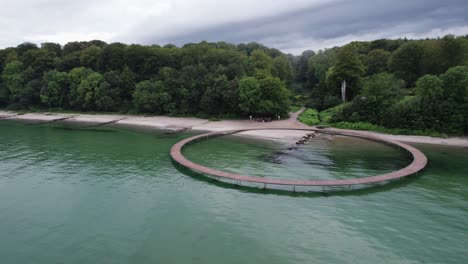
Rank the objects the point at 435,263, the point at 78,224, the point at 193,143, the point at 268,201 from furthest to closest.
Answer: the point at 193,143 → the point at 268,201 → the point at 78,224 → the point at 435,263

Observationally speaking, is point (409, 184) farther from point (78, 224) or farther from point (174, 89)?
point (174, 89)

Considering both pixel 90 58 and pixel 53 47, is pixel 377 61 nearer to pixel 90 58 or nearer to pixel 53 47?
pixel 90 58

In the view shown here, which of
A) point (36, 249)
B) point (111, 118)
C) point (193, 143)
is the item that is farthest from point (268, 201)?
point (111, 118)

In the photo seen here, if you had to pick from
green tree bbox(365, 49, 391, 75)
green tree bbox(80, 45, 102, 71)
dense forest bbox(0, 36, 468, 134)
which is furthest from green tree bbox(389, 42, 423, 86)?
green tree bbox(80, 45, 102, 71)

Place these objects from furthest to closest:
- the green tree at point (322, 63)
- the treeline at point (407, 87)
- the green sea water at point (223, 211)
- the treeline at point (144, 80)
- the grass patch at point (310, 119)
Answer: the green tree at point (322, 63) → the treeline at point (144, 80) → the grass patch at point (310, 119) → the treeline at point (407, 87) → the green sea water at point (223, 211)

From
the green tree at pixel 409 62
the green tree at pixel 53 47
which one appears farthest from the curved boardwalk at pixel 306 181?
the green tree at pixel 53 47

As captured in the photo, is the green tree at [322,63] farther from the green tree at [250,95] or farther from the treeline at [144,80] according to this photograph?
the green tree at [250,95]

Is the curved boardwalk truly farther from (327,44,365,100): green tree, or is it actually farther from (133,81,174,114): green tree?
(133,81,174,114): green tree
